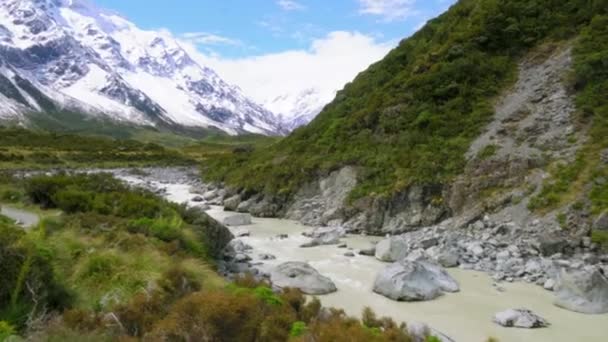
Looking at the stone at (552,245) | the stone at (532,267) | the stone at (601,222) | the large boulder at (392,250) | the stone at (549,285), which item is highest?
the stone at (601,222)

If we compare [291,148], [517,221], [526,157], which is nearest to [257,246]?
[517,221]

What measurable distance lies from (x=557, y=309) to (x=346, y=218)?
14399mm

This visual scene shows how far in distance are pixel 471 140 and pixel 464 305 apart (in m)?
15.6

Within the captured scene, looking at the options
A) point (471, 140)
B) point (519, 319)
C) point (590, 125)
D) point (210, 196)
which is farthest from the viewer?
point (210, 196)

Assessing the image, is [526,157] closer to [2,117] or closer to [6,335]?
[6,335]

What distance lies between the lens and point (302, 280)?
595 inches

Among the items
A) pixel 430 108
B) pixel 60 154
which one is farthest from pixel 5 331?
pixel 60 154

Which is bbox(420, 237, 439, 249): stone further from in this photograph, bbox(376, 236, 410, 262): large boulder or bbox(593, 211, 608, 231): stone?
bbox(593, 211, 608, 231): stone

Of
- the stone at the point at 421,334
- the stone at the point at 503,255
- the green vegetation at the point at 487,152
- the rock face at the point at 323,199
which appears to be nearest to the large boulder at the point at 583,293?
the stone at the point at 503,255

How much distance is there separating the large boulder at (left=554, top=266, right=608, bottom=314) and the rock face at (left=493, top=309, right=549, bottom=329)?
4.82 feet

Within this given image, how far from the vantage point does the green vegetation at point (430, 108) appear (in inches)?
1104

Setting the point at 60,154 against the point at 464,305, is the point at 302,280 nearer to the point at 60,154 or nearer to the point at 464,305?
the point at 464,305

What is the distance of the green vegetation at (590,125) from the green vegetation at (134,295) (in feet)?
44.2

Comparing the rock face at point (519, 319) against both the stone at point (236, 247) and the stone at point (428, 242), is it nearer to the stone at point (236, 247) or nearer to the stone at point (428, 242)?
the stone at point (428, 242)
